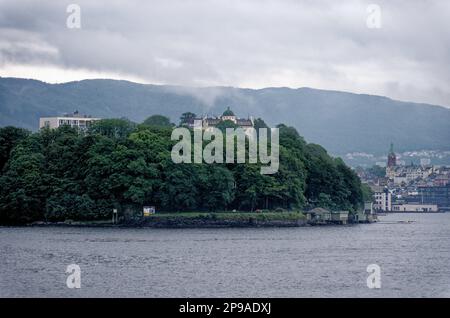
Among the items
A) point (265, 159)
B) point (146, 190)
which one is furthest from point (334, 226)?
point (146, 190)

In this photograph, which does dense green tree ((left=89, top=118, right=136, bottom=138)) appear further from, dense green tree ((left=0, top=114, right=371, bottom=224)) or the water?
the water

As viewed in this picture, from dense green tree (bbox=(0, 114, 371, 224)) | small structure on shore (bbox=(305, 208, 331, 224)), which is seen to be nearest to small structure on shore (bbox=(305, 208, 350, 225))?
small structure on shore (bbox=(305, 208, 331, 224))

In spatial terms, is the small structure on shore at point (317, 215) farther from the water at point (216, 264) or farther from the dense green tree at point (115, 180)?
the water at point (216, 264)

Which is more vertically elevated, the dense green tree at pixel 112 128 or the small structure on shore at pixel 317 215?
the dense green tree at pixel 112 128

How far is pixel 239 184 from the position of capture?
380 feet

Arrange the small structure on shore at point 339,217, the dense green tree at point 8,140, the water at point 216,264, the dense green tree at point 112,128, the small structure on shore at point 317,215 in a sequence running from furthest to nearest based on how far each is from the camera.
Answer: the dense green tree at point 112,128
the small structure on shore at point 339,217
the small structure on shore at point 317,215
the dense green tree at point 8,140
the water at point 216,264

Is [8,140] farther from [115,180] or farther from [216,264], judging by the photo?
[216,264]

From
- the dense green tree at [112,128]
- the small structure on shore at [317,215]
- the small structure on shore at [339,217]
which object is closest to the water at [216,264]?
the small structure on shore at [317,215]

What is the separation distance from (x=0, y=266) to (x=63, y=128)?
64053 millimetres

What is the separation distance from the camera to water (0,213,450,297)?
50000 millimetres

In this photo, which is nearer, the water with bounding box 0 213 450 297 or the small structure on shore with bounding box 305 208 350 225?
the water with bounding box 0 213 450 297

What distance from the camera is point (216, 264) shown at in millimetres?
62875

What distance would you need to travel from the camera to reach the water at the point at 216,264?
5000cm
